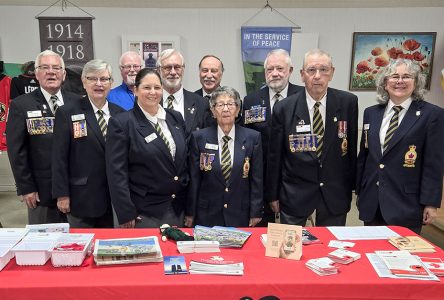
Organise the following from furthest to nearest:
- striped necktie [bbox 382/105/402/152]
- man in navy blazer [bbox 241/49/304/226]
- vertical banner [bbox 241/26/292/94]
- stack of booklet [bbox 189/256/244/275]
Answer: vertical banner [bbox 241/26/292/94] < man in navy blazer [bbox 241/49/304/226] < striped necktie [bbox 382/105/402/152] < stack of booklet [bbox 189/256/244/275]

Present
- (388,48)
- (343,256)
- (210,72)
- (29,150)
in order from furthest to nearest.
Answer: (388,48) < (210,72) < (29,150) < (343,256)

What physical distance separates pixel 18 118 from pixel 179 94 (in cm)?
114

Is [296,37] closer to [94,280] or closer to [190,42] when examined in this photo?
[190,42]

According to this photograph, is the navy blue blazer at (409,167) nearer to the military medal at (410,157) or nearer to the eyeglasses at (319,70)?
the military medal at (410,157)

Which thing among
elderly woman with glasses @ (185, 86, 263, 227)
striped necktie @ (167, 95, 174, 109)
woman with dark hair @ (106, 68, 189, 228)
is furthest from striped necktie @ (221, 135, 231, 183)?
striped necktie @ (167, 95, 174, 109)

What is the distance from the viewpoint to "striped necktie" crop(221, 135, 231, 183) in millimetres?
2383

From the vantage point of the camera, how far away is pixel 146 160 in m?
2.23

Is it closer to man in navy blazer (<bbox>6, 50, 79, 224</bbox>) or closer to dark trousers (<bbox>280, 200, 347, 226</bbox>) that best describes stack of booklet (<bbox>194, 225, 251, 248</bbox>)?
dark trousers (<bbox>280, 200, 347, 226</bbox>)

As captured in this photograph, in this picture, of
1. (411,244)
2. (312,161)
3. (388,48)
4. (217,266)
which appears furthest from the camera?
(388,48)

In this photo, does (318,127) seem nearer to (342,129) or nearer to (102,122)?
(342,129)

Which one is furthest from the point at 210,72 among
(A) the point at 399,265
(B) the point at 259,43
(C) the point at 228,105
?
(B) the point at 259,43

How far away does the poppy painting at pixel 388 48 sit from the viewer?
519cm

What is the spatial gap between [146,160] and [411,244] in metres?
1.56

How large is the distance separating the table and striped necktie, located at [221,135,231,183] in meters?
0.86
